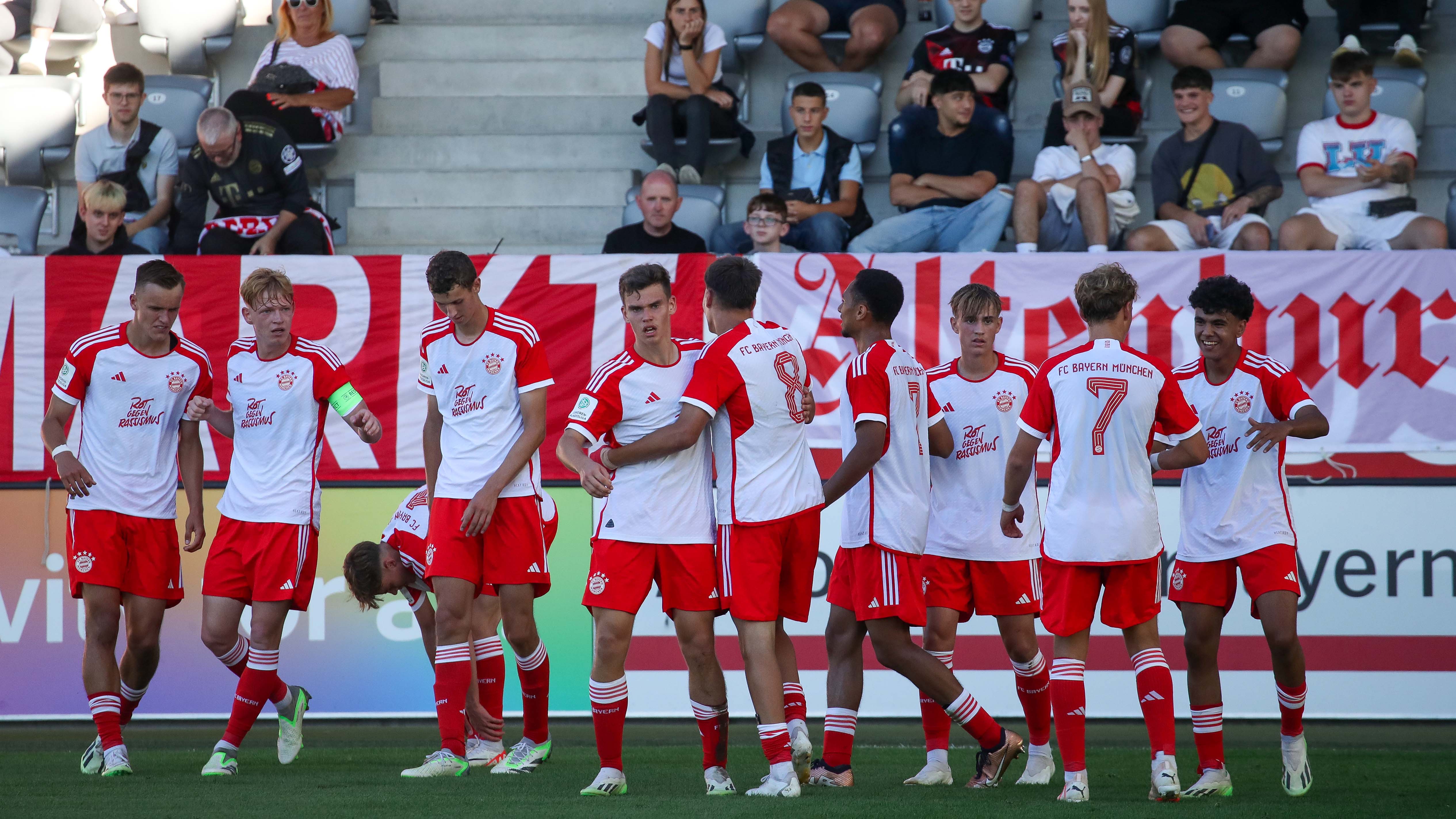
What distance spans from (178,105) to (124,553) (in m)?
6.09

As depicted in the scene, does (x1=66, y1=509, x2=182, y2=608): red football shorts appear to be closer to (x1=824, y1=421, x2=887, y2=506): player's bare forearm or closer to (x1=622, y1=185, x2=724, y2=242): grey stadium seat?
(x1=824, y1=421, x2=887, y2=506): player's bare forearm

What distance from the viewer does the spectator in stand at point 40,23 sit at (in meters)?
12.4

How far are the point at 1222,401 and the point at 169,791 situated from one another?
4.70m

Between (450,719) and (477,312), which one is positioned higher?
(477,312)

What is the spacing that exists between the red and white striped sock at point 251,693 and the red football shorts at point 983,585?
10.00 ft

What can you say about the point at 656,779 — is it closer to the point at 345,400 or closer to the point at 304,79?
the point at 345,400

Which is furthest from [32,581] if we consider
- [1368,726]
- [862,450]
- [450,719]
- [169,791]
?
[1368,726]

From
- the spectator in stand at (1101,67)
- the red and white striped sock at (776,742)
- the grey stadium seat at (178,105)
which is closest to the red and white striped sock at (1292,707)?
the red and white striped sock at (776,742)

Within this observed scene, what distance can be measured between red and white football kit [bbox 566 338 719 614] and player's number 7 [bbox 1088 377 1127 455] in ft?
5.03

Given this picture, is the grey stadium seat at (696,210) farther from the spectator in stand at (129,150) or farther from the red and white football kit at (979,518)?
the red and white football kit at (979,518)

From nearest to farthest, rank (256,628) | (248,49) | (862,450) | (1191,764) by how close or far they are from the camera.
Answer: (862,450)
(256,628)
(1191,764)
(248,49)

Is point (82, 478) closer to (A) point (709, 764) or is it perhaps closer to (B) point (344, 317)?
(B) point (344, 317)

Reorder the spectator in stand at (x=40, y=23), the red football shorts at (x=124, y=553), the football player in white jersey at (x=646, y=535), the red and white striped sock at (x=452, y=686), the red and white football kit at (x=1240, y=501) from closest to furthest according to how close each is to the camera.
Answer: the football player in white jersey at (x=646, y=535) → the red and white football kit at (x=1240, y=501) → the red and white striped sock at (x=452, y=686) → the red football shorts at (x=124, y=553) → the spectator in stand at (x=40, y=23)

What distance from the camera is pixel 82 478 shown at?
6.49 meters
